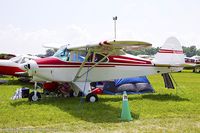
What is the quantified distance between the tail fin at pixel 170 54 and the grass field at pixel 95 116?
193 centimetres

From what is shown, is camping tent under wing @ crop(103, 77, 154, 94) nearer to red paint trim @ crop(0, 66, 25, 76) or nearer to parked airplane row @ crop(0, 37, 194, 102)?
parked airplane row @ crop(0, 37, 194, 102)

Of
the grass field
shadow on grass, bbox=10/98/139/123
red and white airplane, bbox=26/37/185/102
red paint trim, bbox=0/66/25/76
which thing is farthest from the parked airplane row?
red paint trim, bbox=0/66/25/76

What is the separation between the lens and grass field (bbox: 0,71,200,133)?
745 centimetres

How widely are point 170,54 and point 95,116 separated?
625cm

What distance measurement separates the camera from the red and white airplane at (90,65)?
1173cm

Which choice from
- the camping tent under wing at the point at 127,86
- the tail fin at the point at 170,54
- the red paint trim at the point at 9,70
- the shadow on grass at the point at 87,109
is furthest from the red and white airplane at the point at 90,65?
the red paint trim at the point at 9,70

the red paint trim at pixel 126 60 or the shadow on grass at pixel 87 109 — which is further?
the red paint trim at pixel 126 60

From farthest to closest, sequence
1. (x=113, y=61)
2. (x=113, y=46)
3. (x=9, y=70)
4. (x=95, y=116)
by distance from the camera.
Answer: (x=9, y=70) < (x=113, y=61) < (x=113, y=46) < (x=95, y=116)

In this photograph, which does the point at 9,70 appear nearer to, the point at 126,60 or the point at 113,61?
the point at 113,61

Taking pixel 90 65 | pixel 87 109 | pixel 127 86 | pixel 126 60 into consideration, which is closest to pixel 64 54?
pixel 90 65

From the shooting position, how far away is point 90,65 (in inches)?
486

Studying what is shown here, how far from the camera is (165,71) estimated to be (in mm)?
13852

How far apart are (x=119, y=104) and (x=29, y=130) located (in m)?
4.85

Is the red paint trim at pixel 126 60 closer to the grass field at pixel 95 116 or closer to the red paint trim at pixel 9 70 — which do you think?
the grass field at pixel 95 116
